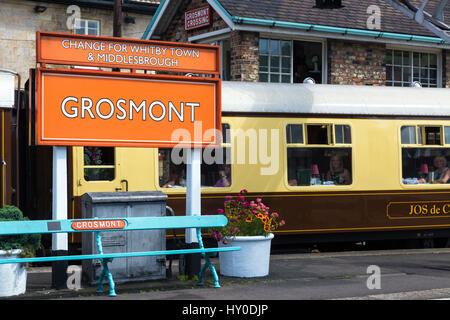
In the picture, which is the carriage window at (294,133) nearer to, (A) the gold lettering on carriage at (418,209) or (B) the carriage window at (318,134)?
(B) the carriage window at (318,134)

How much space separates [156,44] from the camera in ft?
29.7

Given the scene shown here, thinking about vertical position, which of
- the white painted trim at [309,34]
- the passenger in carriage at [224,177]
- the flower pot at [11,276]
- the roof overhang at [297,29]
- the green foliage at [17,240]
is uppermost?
the roof overhang at [297,29]

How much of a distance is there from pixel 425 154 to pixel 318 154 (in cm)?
221

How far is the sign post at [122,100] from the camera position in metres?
8.52

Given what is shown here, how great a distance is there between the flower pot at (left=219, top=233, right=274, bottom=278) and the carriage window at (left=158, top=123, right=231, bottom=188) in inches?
98.5

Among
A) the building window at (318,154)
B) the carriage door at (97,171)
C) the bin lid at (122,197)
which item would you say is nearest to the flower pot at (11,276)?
the bin lid at (122,197)

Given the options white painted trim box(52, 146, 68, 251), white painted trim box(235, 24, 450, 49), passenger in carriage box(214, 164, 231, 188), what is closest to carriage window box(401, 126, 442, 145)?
passenger in carriage box(214, 164, 231, 188)

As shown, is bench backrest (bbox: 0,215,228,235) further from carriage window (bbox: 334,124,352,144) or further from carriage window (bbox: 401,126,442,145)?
carriage window (bbox: 401,126,442,145)

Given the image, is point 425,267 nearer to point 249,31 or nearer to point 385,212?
point 385,212

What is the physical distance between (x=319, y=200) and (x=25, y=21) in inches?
637

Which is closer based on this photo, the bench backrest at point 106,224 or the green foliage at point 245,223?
the bench backrest at point 106,224

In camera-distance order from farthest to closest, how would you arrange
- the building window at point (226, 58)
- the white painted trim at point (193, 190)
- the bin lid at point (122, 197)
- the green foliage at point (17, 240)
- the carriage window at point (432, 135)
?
the building window at point (226, 58), the carriage window at point (432, 135), the white painted trim at point (193, 190), the bin lid at point (122, 197), the green foliage at point (17, 240)

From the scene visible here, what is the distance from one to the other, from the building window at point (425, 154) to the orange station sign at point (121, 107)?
203 inches

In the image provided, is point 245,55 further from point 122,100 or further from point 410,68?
point 122,100
